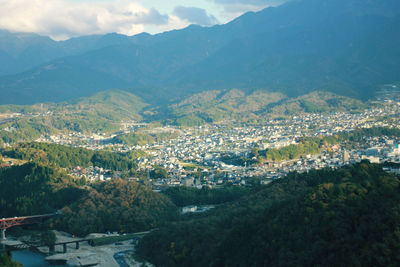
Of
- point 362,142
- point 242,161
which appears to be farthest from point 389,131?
point 242,161

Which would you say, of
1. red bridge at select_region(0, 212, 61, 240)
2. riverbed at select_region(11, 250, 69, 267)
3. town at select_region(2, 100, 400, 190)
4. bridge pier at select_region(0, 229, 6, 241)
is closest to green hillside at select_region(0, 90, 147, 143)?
town at select_region(2, 100, 400, 190)

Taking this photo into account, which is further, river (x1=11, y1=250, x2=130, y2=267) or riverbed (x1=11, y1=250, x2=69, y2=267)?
riverbed (x1=11, y1=250, x2=69, y2=267)

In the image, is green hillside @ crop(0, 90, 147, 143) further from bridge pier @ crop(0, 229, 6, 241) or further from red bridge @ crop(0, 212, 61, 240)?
bridge pier @ crop(0, 229, 6, 241)

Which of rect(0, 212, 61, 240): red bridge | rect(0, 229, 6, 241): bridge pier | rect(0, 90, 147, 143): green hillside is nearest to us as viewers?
rect(0, 229, 6, 241): bridge pier

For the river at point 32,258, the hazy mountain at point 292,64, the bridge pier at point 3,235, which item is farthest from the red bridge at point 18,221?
the hazy mountain at point 292,64

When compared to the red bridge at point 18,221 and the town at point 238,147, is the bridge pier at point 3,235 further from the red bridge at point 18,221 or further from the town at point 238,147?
the town at point 238,147

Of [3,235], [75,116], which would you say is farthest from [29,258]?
[75,116]
